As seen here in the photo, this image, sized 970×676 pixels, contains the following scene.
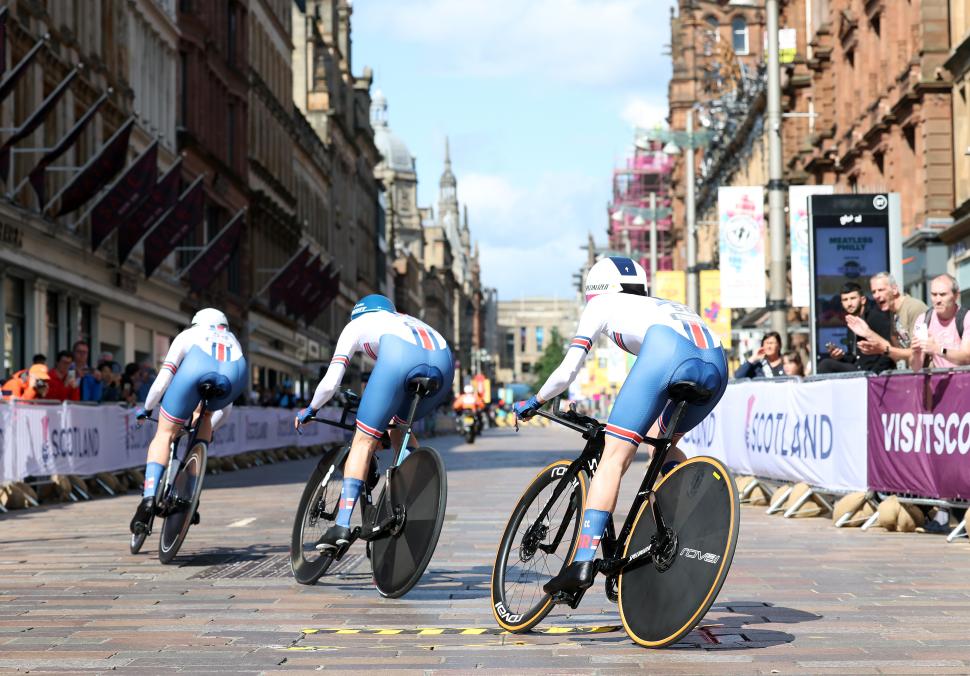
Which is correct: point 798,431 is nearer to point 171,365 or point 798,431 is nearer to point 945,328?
point 945,328

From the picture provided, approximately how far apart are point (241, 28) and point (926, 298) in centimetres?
2912

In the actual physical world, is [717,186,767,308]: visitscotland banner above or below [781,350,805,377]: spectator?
above

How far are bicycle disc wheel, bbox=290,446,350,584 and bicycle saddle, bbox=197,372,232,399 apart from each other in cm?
190

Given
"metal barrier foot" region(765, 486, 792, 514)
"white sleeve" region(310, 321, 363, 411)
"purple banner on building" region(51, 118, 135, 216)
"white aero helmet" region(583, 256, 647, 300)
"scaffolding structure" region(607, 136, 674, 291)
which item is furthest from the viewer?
"scaffolding structure" region(607, 136, 674, 291)

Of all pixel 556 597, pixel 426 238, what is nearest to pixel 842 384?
pixel 556 597

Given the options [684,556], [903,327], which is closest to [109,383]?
[903,327]

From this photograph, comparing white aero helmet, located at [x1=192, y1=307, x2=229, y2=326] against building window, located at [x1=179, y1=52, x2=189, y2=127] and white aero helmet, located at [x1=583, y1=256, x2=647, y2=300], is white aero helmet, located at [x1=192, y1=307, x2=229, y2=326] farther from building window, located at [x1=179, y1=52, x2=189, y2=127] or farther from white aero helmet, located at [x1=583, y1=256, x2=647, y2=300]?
building window, located at [x1=179, y1=52, x2=189, y2=127]

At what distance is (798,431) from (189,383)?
7.27 meters

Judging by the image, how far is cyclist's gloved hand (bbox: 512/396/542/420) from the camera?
7.62 meters

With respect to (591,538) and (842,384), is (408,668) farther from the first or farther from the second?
(842,384)

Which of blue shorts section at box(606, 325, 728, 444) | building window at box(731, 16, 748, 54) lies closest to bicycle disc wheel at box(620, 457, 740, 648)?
blue shorts section at box(606, 325, 728, 444)

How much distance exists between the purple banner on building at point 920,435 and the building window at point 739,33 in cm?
9243

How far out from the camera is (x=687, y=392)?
7.46m

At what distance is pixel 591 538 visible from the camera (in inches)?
299
